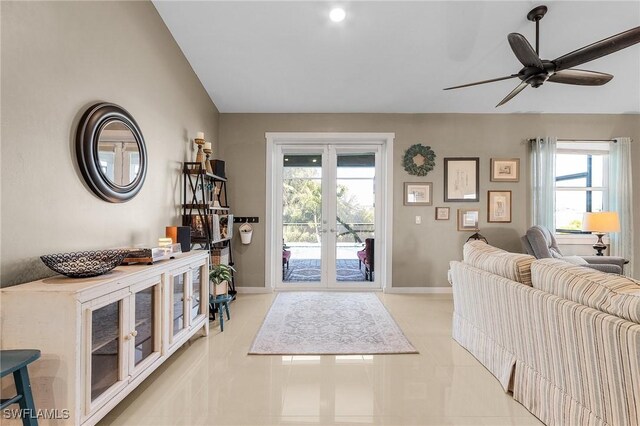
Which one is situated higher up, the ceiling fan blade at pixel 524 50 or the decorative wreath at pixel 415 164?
the ceiling fan blade at pixel 524 50

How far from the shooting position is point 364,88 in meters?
3.92

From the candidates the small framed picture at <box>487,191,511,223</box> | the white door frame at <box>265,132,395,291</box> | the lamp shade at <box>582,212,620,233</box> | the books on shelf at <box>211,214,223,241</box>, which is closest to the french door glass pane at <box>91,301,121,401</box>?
the books on shelf at <box>211,214,223,241</box>

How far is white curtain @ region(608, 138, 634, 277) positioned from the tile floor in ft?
11.7

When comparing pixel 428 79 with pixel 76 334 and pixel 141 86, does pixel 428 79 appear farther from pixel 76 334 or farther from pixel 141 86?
pixel 76 334

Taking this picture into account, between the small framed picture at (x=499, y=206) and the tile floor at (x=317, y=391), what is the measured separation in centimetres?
248

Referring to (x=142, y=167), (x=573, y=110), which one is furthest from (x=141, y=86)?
(x=573, y=110)

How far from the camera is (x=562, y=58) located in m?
2.34

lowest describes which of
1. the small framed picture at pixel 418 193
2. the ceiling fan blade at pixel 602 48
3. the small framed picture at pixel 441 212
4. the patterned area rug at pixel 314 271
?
the patterned area rug at pixel 314 271

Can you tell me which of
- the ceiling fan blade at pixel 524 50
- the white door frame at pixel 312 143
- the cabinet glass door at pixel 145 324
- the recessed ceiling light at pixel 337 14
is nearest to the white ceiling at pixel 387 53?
the recessed ceiling light at pixel 337 14

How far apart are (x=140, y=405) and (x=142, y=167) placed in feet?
5.73

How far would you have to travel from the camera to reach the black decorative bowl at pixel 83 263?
152 centimetres

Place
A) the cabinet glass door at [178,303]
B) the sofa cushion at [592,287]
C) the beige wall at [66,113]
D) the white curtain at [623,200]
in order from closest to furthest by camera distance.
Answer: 1. the sofa cushion at [592,287]
2. the beige wall at [66,113]
3. the cabinet glass door at [178,303]
4. the white curtain at [623,200]

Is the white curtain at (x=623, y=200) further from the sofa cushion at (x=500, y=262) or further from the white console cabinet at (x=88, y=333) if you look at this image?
the white console cabinet at (x=88, y=333)

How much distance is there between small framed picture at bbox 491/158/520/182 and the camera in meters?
4.45
